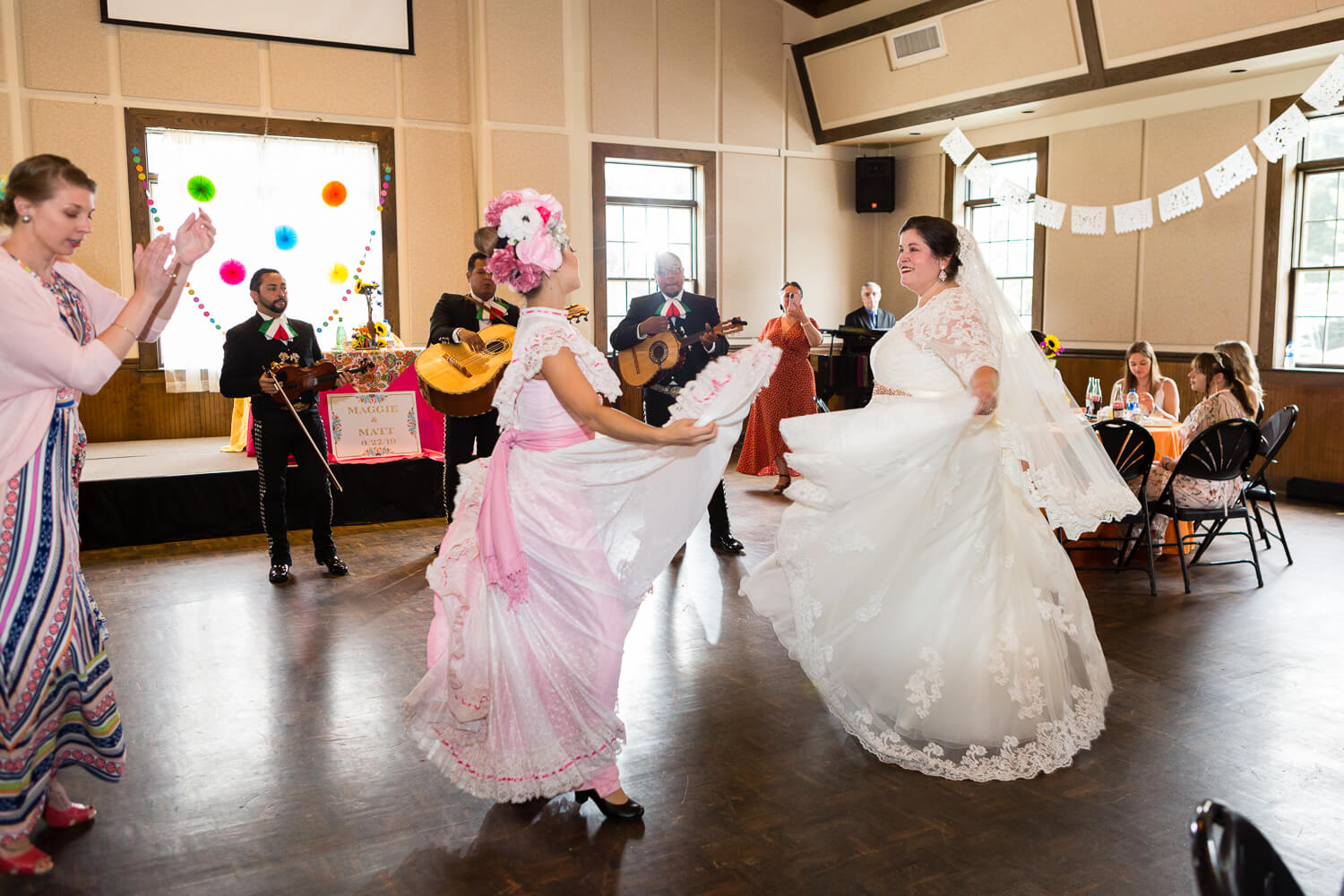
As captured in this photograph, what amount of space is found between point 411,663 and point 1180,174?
24.7 feet

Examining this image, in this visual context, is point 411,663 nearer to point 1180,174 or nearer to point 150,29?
point 150,29

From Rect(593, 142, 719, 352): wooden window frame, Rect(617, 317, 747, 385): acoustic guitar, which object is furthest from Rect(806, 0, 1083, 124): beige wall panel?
Rect(617, 317, 747, 385): acoustic guitar

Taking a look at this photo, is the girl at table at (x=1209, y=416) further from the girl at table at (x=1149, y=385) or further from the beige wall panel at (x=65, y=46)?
the beige wall panel at (x=65, y=46)

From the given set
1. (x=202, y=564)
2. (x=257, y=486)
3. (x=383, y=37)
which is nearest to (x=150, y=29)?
(x=383, y=37)

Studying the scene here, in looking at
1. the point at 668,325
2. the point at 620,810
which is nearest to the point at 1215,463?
the point at 668,325

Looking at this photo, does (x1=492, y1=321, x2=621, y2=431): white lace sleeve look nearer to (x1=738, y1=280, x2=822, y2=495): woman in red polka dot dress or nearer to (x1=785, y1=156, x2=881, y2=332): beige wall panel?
(x1=738, y1=280, x2=822, y2=495): woman in red polka dot dress

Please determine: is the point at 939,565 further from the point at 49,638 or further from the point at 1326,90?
the point at 1326,90

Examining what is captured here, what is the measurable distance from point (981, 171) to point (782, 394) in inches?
136

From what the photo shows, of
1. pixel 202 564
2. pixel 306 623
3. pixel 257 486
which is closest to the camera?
pixel 306 623

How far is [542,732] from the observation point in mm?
2764

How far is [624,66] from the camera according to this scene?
10195mm

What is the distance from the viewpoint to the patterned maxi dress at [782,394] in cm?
823

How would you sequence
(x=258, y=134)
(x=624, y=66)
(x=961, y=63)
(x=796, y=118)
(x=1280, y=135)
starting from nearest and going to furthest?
(x=1280, y=135), (x=258, y=134), (x=961, y=63), (x=624, y=66), (x=796, y=118)

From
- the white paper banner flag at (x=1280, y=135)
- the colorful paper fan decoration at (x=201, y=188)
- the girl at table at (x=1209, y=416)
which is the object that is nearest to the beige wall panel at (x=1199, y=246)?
the white paper banner flag at (x=1280, y=135)
